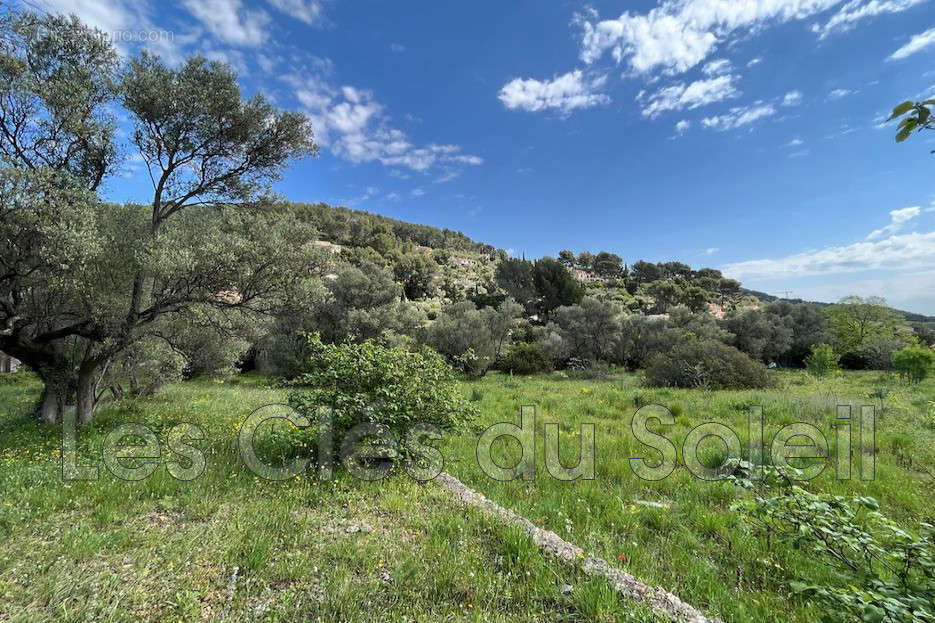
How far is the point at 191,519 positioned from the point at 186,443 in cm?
345

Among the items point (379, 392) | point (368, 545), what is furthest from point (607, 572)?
point (379, 392)

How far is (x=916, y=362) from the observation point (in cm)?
1881

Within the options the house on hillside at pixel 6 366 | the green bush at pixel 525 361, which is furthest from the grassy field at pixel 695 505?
the house on hillside at pixel 6 366

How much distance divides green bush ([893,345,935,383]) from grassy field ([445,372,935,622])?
44.2 ft

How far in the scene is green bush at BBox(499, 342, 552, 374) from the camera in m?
27.6

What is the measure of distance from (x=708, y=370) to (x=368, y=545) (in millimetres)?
19347

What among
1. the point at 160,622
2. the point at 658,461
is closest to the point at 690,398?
the point at 658,461

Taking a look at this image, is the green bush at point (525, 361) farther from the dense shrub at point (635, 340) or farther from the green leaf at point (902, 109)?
the green leaf at point (902, 109)

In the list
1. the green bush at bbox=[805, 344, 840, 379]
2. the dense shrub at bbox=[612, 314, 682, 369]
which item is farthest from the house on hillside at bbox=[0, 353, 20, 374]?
the green bush at bbox=[805, 344, 840, 379]

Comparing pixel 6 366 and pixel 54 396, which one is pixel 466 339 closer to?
pixel 54 396

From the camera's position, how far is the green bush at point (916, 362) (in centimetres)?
1845

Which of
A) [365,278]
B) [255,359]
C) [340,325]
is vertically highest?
[365,278]

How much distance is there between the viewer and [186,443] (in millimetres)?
7125

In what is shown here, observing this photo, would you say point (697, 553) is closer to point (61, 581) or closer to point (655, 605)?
point (655, 605)
